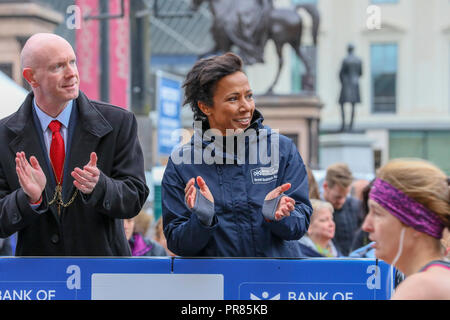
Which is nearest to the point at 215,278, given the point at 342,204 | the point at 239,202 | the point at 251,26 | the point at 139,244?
the point at 239,202

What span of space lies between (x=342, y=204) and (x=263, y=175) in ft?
13.1

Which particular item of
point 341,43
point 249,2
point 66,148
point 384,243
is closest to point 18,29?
point 249,2

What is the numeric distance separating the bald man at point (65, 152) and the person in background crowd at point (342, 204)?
3.85 meters

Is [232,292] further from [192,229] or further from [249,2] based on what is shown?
[249,2]

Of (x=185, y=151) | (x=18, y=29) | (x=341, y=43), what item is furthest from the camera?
(x=341, y=43)

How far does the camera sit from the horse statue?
20141 mm

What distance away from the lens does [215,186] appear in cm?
354

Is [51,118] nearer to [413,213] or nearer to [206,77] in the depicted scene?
[206,77]

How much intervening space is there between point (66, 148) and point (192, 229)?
0.70 m

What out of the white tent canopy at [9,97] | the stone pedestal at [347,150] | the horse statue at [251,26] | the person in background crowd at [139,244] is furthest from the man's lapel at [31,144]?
the stone pedestal at [347,150]

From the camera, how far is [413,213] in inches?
95.3

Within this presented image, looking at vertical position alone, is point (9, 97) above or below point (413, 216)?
above

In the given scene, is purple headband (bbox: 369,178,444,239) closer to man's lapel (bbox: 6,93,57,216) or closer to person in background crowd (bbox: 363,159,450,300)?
person in background crowd (bbox: 363,159,450,300)

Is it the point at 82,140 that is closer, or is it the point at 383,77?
the point at 82,140
